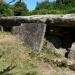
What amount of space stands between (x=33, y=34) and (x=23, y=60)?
1611 millimetres

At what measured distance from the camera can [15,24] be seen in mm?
12703

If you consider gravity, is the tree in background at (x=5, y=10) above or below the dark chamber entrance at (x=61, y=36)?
above

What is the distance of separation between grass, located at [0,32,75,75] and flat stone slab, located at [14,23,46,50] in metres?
0.21

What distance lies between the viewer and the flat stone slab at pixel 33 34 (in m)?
11.3

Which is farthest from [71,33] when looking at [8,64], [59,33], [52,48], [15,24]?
[8,64]

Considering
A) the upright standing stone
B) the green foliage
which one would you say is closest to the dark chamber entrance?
the upright standing stone

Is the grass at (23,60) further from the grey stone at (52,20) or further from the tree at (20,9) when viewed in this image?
the tree at (20,9)

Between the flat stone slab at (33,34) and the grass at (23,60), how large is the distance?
0.21 metres

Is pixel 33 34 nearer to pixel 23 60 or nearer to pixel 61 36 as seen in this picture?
pixel 61 36

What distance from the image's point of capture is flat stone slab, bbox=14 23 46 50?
11273 millimetres

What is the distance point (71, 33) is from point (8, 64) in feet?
11.4

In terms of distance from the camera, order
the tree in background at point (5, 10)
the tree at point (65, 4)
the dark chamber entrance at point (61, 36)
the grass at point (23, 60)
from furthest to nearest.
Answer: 1. the tree at point (65, 4)
2. the tree in background at point (5, 10)
3. the dark chamber entrance at point (61, 36)
4. the grass at point (23, 60)

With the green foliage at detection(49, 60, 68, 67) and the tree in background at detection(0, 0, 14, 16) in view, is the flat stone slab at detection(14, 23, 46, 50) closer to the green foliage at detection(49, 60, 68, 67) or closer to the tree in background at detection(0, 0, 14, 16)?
the green foliage at detection(49, 60, 68, 67)

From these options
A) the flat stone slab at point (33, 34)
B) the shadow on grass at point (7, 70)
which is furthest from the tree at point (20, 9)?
the shadow on grass at point (7, 70)
